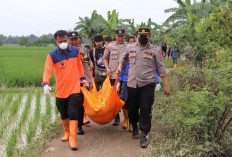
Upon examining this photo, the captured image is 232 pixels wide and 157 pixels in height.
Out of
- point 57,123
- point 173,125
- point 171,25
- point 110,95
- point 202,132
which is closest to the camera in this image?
point 202,132

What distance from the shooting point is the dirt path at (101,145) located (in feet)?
13.9

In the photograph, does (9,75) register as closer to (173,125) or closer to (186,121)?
(173,125)

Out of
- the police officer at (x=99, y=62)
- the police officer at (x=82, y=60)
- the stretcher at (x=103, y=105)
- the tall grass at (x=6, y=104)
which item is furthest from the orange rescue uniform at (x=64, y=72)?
the tall grass at (x=6, y=104)

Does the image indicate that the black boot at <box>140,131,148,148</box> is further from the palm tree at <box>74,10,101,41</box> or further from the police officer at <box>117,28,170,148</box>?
the palm tree at <box>74,10,101,41</box>

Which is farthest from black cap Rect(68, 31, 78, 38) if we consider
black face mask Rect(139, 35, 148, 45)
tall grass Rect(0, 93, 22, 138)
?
tall grass Rect(0, 93, 22, 138)

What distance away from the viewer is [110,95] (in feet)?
15.6

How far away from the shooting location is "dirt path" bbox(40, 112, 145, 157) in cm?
425

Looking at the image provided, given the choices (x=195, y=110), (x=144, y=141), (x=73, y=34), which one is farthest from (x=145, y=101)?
(x=73, y=34)

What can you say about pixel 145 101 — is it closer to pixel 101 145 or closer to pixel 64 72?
pixel 101 145

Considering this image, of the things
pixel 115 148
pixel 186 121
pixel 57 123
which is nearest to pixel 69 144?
pixel 115 148

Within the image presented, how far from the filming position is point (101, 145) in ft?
15.1

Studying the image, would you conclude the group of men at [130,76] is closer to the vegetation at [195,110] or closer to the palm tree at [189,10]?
the vegetation at [195,110]

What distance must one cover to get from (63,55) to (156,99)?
337 centimetres

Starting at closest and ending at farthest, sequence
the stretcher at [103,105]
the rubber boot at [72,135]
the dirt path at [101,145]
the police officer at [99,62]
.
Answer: the dirt path at [101,145], the rubber boot at [72,135], the stretcher at [103,105], the police officer at [99,62]
